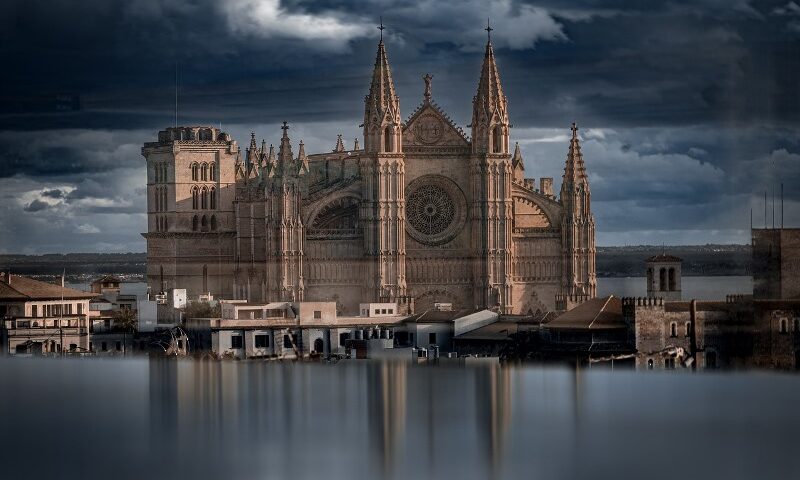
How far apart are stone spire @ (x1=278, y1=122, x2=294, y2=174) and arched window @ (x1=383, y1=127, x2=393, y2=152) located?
151 inches

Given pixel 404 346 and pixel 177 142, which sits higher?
pixel 177 142

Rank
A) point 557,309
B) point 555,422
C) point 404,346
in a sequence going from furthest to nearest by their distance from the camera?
point 557,309 < point 404,346 < point 555,422

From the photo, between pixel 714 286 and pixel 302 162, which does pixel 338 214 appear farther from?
pixel 714 286

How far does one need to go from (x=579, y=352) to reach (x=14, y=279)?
24.4m

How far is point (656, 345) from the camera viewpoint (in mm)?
89250

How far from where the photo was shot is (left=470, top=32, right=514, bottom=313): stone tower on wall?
109 metres

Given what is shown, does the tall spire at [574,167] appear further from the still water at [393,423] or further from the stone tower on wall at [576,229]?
the still water at [393,423]

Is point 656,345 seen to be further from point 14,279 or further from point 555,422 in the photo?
point 14,279

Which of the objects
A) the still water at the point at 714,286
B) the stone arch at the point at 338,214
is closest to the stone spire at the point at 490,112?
the stone arch at the point at 338,214

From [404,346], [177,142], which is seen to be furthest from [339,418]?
[177,142]

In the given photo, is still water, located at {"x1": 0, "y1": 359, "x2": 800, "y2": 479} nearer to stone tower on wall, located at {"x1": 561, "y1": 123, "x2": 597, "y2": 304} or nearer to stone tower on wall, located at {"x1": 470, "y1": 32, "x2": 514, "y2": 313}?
stone tower on wall, located at {"x1": 470, "y1": 32, "x2": 514, "y2": 313}

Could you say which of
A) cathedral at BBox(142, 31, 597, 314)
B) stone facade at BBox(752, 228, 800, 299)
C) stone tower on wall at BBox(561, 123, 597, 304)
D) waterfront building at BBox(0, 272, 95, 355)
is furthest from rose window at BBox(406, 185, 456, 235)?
stone facade at BBox(752, 228, 800, 299)

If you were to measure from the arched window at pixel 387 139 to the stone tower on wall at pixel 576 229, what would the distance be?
6.85 meters

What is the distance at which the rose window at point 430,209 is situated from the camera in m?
110
